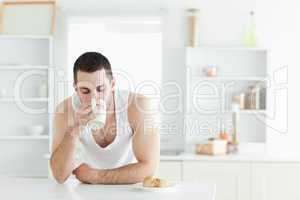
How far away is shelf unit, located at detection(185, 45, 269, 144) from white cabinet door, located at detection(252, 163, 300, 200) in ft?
1.80

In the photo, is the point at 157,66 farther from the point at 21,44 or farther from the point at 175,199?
the point at 175,199

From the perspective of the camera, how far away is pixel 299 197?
4492mm

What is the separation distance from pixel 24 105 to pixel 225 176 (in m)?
1.98

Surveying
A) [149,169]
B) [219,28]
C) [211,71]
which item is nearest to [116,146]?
[149,169]

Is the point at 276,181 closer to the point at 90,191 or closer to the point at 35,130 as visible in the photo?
the point at 35,130

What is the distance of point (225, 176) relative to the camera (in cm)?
453

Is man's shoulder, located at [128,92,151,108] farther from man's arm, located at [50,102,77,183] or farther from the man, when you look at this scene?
man's arm, located at [50,102,77,183]

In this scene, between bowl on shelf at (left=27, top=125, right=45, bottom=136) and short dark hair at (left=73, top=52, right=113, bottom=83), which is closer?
short dark hair at (left=73, top=52, right=113, bottom=83)

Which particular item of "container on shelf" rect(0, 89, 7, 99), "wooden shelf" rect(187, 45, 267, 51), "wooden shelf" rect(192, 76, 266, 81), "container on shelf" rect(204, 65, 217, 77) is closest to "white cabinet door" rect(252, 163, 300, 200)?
"wooden shelf" rect(192, 76, 266, 81)

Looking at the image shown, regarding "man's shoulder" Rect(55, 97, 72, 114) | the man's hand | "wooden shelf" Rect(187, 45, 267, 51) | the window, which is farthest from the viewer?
the window

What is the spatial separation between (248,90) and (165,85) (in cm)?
74

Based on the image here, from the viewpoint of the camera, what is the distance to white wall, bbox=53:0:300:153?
197 inches

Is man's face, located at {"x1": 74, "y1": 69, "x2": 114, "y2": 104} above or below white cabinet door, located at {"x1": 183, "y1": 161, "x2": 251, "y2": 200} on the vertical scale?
above

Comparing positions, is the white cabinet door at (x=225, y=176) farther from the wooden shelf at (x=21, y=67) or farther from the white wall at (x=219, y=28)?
the wooden shelf at (x=21, y=67)
